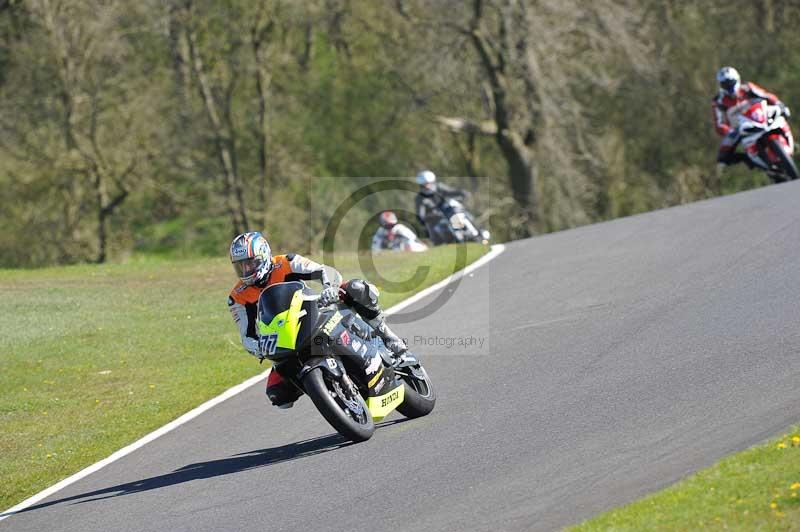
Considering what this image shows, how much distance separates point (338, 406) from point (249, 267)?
1210mm

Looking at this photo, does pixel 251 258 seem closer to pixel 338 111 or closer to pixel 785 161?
pixel 785 161

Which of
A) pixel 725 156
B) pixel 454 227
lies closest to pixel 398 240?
pixel 454 227

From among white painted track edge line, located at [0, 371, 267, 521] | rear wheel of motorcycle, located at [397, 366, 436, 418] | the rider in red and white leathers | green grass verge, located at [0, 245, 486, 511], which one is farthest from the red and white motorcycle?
rear wheel of motorcycle, located at [397, 366, 436, 418]

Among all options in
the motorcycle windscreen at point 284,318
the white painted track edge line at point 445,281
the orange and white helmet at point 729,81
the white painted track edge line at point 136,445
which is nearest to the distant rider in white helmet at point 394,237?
the white painted track edge line at point 445,281

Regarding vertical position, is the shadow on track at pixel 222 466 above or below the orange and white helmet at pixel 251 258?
below

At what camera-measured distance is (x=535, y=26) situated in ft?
110

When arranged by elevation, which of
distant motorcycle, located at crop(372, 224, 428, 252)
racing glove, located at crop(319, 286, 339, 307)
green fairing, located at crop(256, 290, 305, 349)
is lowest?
distant motorcycle, located at crop(372, 224, 428, 252)

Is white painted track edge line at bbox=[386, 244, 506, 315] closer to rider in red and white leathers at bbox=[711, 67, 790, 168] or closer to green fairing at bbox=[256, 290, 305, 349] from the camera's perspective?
rider in red and white leathers at bbox=[711, 67, 790, 168]

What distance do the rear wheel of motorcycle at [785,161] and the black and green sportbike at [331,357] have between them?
1163 cm

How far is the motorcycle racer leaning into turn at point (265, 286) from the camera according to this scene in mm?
9102

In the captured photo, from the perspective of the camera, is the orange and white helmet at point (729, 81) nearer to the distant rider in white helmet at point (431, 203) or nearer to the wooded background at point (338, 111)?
the distant rider in white helmet at point (431, 203)

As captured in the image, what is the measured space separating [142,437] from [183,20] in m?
27.6

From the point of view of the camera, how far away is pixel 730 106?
65.8ft

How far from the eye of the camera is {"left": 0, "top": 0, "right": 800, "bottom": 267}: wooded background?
115 ft
